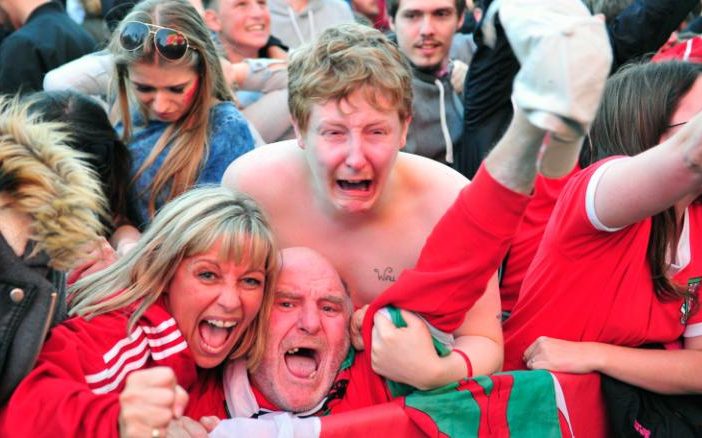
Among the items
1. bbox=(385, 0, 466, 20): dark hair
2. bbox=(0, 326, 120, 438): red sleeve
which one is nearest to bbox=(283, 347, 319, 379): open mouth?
bbox=(0, 326, 120, 438): red sleeve

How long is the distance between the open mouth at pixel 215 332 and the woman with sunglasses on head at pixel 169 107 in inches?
37.2

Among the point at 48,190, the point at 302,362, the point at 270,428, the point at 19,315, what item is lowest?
the point at 302,362

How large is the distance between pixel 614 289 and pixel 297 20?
3276mm

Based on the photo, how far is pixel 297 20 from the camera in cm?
542

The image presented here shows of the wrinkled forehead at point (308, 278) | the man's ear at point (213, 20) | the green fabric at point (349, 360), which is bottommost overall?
the green fabric at point (349, 360)

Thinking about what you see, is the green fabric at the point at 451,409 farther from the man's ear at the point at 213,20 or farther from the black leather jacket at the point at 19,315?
the man's ear at the point at 213,20

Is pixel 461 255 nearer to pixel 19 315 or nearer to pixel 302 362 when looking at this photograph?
pixel 302 362

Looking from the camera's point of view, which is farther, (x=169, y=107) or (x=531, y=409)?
(x=169, y=107)

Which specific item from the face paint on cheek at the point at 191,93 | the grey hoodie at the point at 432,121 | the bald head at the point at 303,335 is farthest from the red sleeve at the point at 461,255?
the grey hoodie at the point at 432,121

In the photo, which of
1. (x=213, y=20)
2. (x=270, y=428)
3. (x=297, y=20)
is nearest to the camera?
(x=270, y=428)

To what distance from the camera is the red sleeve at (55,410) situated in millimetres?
2012

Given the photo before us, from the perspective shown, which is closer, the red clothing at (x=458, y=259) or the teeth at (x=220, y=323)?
the red clothing at (x=458, y=259)

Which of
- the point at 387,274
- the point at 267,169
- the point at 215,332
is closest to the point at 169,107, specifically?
the point at 267,169

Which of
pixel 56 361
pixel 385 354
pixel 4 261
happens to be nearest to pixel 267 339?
pixel 385 354
